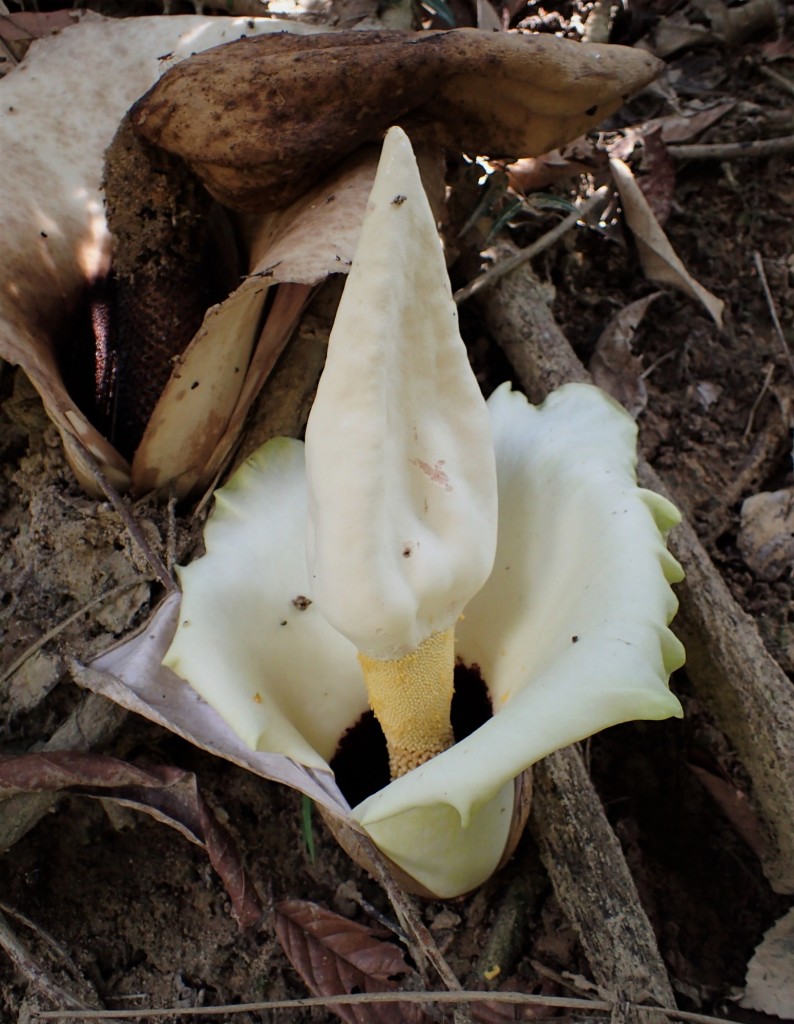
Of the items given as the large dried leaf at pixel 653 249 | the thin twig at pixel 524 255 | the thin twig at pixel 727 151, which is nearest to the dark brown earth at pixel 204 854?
the large dried leaf at pixel 653 249

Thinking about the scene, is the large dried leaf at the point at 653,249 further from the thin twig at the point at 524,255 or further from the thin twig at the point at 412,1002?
the thin twig at the point at 412,1002

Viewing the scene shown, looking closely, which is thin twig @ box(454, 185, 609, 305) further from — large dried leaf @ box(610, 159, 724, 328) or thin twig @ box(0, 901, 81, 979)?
thin twig @ box(0, 901, 81, 979)

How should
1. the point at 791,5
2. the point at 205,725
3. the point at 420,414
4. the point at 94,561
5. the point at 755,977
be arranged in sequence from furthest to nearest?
the point at 791,5 < the point at 94,561 < the point at 755,977 < the point at 205,725 < the point at 420,414

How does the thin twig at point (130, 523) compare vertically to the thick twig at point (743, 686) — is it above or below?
above

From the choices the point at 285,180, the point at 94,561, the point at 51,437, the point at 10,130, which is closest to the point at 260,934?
the point at 94,561

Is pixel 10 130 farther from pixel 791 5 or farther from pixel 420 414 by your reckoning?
pixel 791 5

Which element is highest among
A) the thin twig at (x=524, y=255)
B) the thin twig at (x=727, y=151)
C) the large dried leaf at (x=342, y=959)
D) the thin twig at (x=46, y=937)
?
the thin twig at (x=524, y=255)

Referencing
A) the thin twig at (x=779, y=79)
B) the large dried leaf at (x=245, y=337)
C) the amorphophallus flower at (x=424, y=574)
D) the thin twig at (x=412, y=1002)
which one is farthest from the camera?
the thin twig at (x=779, y=79)
